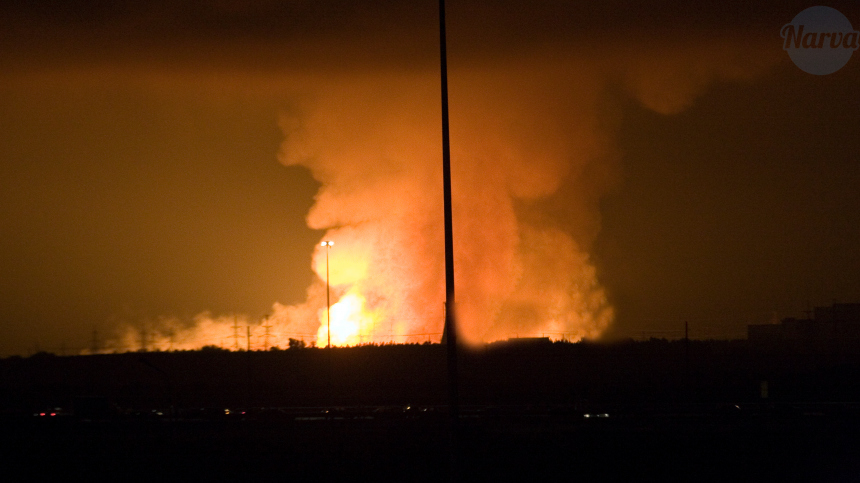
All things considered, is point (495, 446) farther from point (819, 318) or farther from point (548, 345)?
point (819, 318)

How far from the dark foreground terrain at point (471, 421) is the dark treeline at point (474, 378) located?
240 millimetres

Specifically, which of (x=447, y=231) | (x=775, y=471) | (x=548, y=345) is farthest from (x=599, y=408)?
(x=548, y=345)

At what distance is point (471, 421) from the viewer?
36.0m

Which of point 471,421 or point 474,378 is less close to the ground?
point 474,378

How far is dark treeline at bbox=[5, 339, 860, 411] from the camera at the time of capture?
50.2 m

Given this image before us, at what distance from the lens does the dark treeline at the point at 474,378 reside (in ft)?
165

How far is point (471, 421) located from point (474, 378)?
24.2 metres

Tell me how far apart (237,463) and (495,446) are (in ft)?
31.2

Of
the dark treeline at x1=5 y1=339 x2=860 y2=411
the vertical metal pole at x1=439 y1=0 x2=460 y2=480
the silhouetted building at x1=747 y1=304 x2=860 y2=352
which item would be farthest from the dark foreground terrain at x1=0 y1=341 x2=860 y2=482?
the silhouetted building at x1=747 y1=304 x2=860 y2=352

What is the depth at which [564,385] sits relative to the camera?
183ft

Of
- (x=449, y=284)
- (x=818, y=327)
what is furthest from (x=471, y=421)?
(x=818, y=327)

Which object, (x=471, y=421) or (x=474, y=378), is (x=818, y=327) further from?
(x=471, y=421)

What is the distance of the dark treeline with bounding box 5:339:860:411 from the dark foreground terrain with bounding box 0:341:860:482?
0.24m

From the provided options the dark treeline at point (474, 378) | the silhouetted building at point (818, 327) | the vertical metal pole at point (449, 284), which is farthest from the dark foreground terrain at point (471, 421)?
the silhouetted building at point (818, 327)
